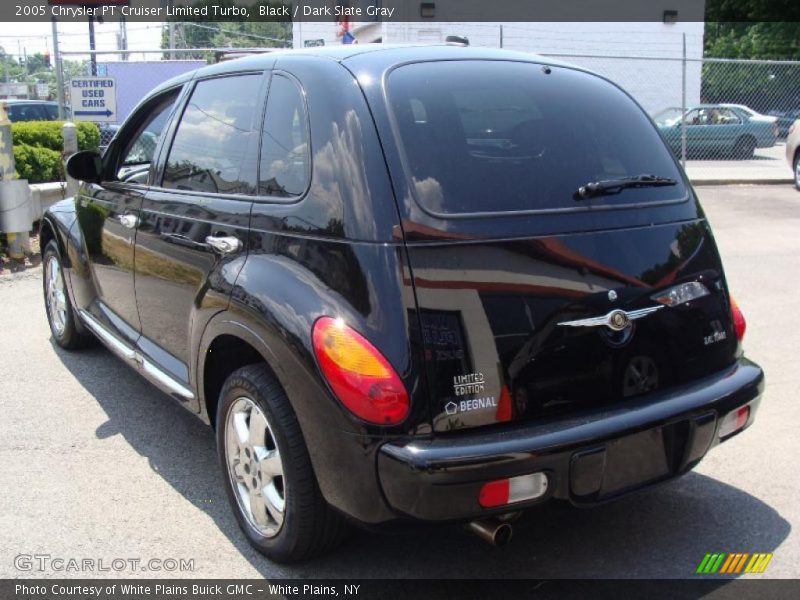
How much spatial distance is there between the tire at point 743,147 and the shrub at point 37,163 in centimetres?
1510

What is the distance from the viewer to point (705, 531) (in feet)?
10.7

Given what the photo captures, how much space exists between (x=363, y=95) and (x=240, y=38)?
215ft

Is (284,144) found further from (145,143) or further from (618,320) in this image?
(145,143)

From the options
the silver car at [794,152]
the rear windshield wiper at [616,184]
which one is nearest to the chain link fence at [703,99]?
the silver car at [794,152]

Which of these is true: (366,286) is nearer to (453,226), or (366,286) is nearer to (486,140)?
(453,226)

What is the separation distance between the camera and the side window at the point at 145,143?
4109 mm

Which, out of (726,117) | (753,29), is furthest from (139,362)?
(753,29)

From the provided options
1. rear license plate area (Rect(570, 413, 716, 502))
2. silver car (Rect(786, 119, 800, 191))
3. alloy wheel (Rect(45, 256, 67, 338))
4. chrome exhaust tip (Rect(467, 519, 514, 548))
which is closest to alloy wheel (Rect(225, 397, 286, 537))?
chrome exhaust tip (Rect(467, 519, 514, 548))

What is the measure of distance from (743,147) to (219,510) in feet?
60.9

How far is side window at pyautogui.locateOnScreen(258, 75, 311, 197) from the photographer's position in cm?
296

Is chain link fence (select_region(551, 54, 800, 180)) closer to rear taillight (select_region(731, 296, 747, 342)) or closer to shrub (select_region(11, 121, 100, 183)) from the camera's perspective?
shrub (select_region(11, 121, 100, 183))

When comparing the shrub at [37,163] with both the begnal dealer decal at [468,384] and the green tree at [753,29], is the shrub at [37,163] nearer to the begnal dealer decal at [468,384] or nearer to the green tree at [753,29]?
the begnal dealer decal at [468,384]

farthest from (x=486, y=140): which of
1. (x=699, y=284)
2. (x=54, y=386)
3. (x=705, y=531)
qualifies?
(x=54, y=386)

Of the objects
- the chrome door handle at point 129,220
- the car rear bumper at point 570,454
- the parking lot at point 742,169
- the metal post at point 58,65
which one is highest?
the metal post at point 58,65
